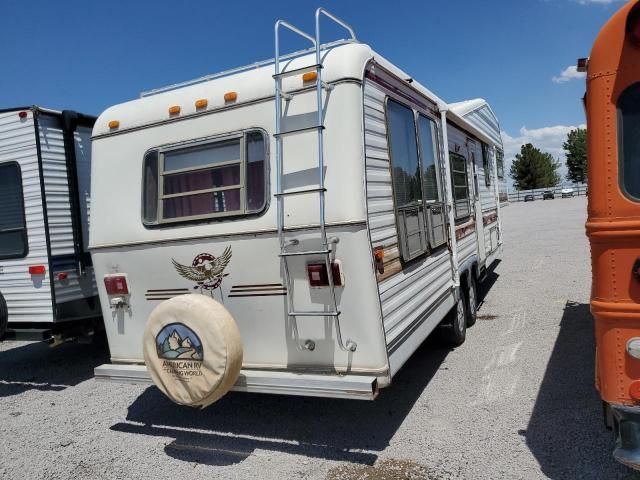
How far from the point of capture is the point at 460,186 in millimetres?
6637

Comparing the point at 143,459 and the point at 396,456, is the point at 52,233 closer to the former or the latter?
the point at 143,459

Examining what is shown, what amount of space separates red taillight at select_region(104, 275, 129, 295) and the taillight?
3.84 m

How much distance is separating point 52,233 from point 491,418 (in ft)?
15.5

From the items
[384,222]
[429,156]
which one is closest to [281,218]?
[384,222]

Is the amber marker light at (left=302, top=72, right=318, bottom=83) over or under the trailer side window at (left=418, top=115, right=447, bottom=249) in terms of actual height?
over

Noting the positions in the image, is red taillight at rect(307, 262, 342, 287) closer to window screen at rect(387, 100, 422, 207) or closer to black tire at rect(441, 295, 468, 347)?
window screen at rect(387, 100, 422, 207)

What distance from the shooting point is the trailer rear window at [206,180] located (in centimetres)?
389

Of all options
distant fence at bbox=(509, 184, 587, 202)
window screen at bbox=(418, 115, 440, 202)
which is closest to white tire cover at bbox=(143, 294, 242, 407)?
window screen at bbox=(418, 115, 440, 202)

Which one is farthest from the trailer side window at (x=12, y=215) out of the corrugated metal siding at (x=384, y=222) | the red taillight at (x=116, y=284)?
the corrugated metal siding at (x=384, y=222)

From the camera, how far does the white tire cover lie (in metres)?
3.64

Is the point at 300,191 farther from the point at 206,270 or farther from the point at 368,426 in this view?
the point at 368,426

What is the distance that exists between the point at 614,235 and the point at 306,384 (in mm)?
2058

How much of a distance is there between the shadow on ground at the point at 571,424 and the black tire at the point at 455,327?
0.99m

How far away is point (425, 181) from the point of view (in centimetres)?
489
